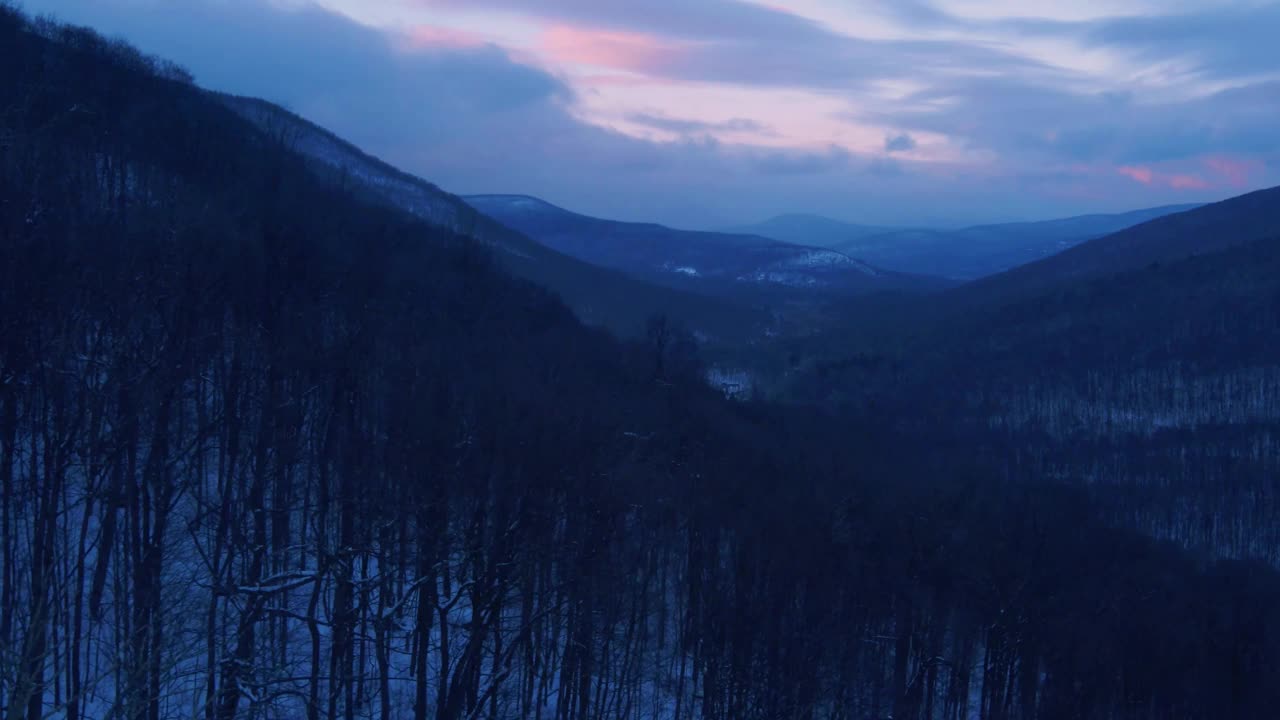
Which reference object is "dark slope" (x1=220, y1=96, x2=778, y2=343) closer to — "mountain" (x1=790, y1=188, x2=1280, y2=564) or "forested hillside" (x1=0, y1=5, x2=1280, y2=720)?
"mountain" (x1=790, y1=188, x2=1280, y2=564)

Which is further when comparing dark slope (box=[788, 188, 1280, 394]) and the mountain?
dark slope (box=[788, 188, 1280, 394])

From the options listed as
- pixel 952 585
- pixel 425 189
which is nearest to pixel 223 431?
pixel 952 585

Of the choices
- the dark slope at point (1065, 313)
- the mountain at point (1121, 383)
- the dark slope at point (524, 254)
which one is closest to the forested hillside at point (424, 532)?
the mountain at point (1121, 383)

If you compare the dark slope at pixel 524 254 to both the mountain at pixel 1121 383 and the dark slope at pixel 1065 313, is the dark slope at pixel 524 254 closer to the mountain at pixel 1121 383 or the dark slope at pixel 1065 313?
A: the mountain at pixel 1121 383

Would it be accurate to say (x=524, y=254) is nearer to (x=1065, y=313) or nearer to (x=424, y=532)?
(x=1065, y=313)

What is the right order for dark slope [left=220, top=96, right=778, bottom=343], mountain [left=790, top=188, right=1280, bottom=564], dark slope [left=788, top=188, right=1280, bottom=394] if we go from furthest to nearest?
dark slope [left=788, top=188, right=1280, bottom=394]
dark slope [left=220, top=96, right=778, bottom=343]
mountain [left=790, top=188, right=1280, bottom=564]

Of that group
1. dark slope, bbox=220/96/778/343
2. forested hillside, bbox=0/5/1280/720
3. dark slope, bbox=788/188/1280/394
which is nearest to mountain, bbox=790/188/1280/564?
dark slope, bbox=788/188/1280/394

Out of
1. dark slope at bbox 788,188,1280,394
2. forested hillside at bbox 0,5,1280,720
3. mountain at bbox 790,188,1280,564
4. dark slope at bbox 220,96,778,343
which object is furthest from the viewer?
dark slope at bbox 788,188,1280,394

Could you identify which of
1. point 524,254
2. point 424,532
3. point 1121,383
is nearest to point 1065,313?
point 1121,383
